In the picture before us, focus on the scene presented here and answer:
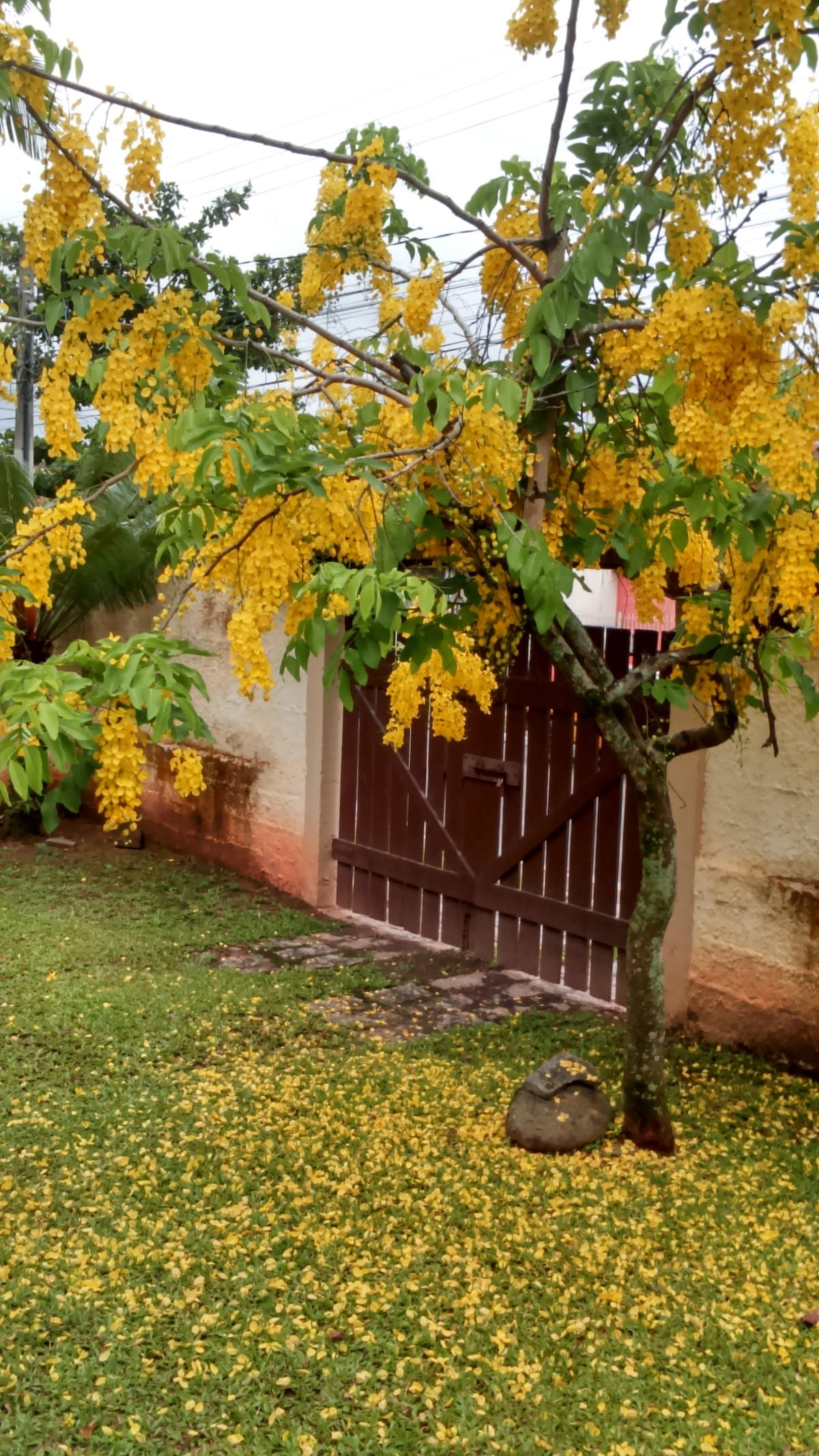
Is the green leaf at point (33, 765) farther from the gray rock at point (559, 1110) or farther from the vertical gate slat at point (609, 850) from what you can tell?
the vertical gate slat at point (609, 850)

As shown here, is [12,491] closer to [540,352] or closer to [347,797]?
[347,797]

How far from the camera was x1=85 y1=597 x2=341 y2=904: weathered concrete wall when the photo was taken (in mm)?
6531

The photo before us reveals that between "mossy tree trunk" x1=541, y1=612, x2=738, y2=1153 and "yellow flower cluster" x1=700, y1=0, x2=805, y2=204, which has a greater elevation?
"yellow flower cluster" x1=700, y1=0, x2=805, y2=204

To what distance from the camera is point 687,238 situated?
10.6 feet

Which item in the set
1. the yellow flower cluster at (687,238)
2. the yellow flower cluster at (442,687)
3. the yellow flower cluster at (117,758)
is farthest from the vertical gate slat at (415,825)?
the yellow flower cluster at (117,758)

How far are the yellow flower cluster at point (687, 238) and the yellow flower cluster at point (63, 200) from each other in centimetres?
157

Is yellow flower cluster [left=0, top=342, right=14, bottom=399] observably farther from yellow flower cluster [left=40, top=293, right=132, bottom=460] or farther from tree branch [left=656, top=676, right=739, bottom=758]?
tree branch [left=656, top=676, right=739, bottom=758]

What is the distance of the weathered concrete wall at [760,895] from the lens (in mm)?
4082

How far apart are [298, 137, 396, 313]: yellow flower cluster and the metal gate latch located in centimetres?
226

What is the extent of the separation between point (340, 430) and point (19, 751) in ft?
4.66

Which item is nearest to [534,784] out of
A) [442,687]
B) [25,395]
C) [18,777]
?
[442,687]

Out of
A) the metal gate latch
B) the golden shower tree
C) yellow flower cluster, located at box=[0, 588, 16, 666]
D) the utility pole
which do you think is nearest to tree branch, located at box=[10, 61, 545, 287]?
the golden shower tree

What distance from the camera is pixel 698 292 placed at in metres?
2.94

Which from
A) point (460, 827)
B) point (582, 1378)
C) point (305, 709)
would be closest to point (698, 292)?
point (582, 1378)
